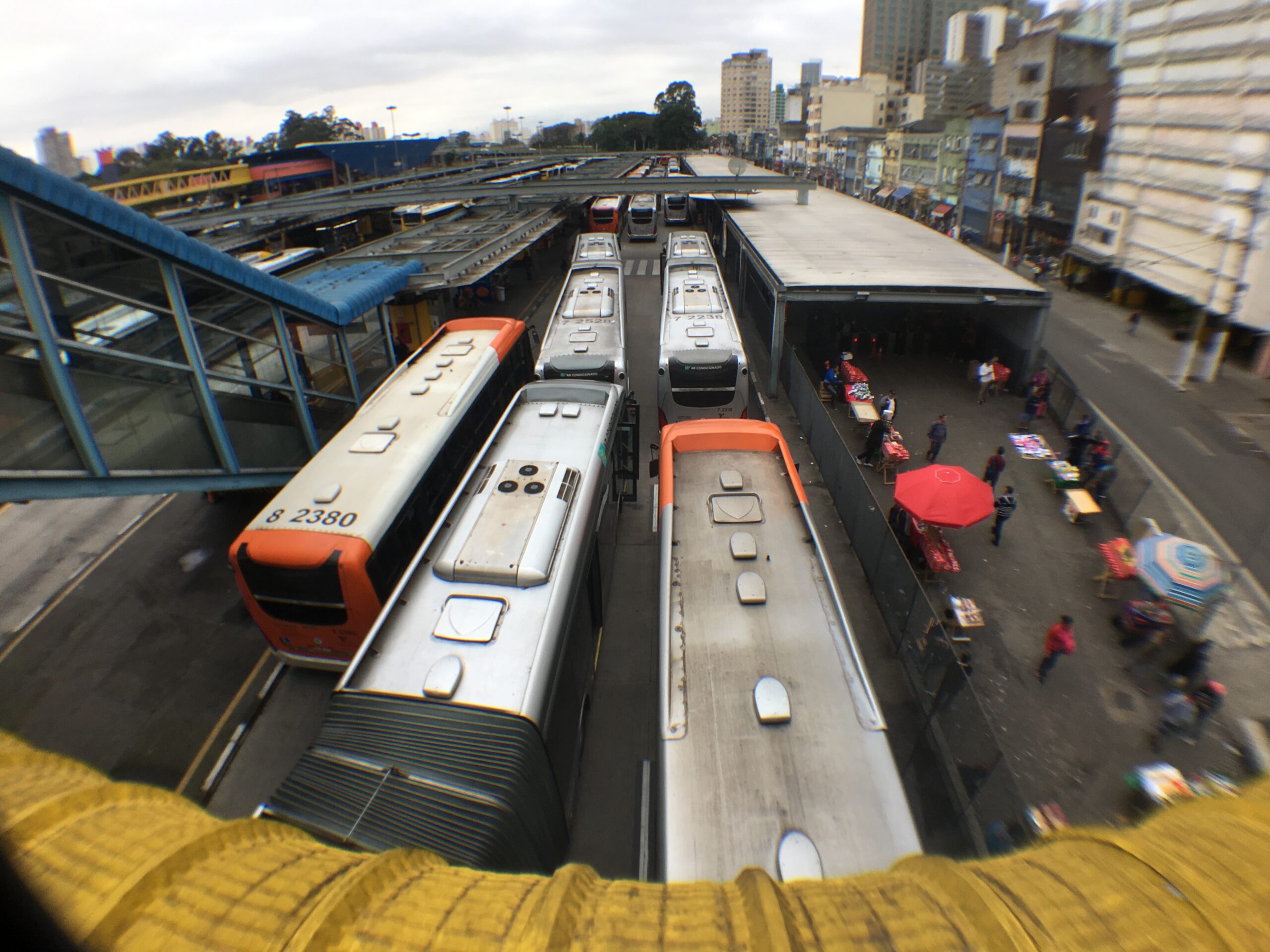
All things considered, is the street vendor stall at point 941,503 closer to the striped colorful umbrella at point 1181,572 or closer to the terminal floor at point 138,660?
the striped colorful umbrella at point 1181,572

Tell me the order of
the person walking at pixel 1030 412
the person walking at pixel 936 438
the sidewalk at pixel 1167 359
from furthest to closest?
the sidewalk at pixel 1167 359 → the person walking at pixel 1030 412 → the person walking at pixel 936 438

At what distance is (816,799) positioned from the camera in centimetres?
519

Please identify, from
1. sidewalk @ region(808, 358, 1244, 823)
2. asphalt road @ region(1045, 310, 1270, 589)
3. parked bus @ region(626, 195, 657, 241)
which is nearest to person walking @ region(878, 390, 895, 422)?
sidewalk @ region(808, 358, 1244, 823)

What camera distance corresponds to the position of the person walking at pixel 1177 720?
8031mm

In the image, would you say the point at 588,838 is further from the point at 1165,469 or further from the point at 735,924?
the point at 1165,469

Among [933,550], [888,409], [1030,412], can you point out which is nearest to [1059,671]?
[933,550]

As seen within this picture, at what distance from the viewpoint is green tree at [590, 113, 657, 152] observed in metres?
108

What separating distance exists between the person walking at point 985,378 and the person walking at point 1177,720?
11822 millimetres

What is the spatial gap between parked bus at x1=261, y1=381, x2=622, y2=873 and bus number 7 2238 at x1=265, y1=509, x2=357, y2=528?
127 cm

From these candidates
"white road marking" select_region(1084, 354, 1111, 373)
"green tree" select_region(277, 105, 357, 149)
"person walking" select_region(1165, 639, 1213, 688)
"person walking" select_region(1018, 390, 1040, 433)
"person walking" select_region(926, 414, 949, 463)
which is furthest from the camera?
"green tree" select_region(277, 105, 357, 149)

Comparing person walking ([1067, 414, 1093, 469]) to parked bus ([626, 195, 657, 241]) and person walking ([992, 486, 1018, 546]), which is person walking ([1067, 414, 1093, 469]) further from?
parked bus ([626, 195, 657, 241])

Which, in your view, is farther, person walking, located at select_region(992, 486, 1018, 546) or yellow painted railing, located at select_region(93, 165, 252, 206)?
yellow painted railing, located at select_region(93, 165, 252, 206)

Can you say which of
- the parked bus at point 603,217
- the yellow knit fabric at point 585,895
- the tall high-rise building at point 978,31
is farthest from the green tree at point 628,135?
the yellow knit fabric at point 585,895

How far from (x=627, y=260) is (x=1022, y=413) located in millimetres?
26693
